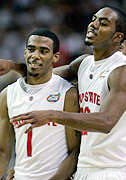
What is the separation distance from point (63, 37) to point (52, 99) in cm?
530

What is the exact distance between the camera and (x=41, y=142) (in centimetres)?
349

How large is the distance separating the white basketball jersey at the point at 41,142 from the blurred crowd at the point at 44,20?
4.86 metres

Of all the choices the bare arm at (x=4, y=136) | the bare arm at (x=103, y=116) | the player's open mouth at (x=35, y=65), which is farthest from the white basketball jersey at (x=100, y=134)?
the bare arm at (x=4, y=136)

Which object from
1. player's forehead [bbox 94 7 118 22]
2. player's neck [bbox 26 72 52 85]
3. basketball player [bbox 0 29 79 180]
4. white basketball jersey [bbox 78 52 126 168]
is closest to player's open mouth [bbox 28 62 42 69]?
basketball player [bbox 0 29 79 180]

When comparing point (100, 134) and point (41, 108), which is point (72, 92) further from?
point (100, 134)

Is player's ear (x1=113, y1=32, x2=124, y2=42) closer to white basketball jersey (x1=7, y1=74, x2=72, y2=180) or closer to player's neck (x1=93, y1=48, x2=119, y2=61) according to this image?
player's neck (x1=93, y1=48, x2=119, y2=61)

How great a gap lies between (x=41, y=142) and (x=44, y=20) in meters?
6.10

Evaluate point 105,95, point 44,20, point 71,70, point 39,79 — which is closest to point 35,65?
point 39,79

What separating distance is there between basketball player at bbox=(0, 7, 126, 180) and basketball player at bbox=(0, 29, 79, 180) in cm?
13

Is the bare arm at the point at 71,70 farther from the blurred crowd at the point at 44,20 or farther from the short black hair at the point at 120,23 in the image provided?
the blurred crowd at the point at 44,20

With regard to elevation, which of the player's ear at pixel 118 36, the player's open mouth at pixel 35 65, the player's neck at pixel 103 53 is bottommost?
the player's open mouth at pixel 35 65

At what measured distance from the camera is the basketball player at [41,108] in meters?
3.48

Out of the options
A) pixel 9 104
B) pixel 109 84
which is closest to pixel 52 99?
pixel 9 104

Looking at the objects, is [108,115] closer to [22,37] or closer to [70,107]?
[70,107]
